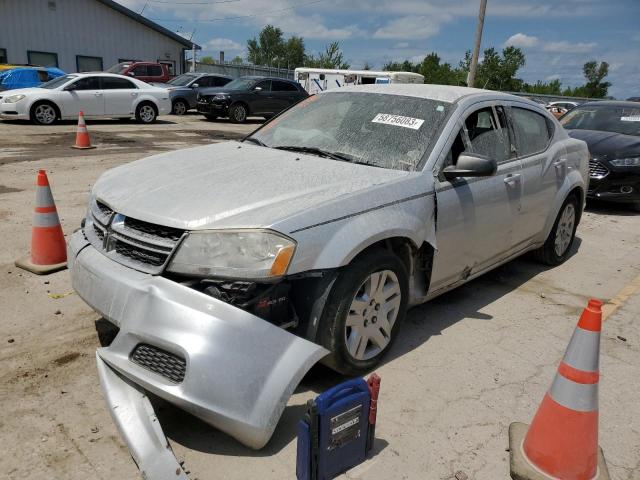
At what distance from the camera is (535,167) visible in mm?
4613

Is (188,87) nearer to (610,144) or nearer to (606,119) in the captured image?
(606,119)

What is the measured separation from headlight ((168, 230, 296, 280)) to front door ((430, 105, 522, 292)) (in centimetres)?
135

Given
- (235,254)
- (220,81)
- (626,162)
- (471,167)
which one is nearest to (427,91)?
(471,167)

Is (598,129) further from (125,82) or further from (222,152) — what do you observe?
(125,82)

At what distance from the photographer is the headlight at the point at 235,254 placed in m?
2.55

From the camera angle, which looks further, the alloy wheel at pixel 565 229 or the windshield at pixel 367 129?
the alloy wheel at pixel 565 229

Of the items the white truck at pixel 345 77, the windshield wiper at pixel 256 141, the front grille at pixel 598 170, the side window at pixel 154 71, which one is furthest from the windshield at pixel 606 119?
the side window at pixel 154 71

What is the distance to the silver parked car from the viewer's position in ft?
7.86

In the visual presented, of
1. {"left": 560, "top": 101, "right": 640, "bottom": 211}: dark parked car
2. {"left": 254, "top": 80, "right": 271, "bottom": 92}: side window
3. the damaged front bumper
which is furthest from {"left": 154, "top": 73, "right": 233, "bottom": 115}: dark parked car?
the damaged front bumper

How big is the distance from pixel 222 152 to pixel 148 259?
4.46ft

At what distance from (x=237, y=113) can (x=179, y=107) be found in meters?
2.82

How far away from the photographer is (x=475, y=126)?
13.2 ft

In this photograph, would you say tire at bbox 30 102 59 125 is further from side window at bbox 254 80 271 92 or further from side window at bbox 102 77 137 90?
side window at bbox 254 80 271 92

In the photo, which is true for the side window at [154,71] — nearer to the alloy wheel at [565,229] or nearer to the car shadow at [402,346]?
the car shadow at [402,346]
